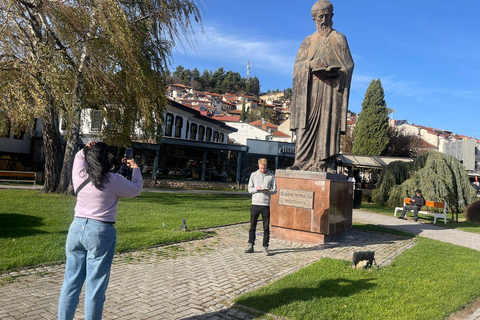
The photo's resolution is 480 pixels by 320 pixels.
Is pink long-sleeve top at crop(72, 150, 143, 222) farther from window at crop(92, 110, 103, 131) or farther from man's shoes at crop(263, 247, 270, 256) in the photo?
window at crop(92, 110, 103, 131)

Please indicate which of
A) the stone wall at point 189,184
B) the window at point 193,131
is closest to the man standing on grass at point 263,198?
the stone wall at point 189,184

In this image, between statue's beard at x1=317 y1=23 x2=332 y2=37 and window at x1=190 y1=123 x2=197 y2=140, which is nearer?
statue's beard at x1=317 y1=23 x2=332 y2=37

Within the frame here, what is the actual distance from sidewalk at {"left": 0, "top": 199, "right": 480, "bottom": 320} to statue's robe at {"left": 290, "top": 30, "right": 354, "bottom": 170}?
2286 millimetres

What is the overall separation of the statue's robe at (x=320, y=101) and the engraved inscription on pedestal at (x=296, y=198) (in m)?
0.87

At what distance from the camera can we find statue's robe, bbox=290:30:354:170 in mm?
8852

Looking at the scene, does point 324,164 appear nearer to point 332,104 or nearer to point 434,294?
point 332,104

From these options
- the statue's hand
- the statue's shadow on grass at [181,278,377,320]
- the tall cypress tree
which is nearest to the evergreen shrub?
the statue's hand

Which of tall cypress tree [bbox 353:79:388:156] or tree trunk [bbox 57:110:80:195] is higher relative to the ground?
tall cypress tree [bbox 353:79:388:156]

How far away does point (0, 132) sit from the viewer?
15781 mm

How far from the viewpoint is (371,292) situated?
16.0ft

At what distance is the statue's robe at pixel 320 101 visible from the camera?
885 cm

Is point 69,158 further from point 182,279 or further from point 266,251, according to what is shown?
point 182,279

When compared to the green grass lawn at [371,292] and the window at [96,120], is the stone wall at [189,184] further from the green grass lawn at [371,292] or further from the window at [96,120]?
the green grass lawn at [371,292]

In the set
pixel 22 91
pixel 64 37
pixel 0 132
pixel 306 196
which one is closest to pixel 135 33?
pixel 64 37
